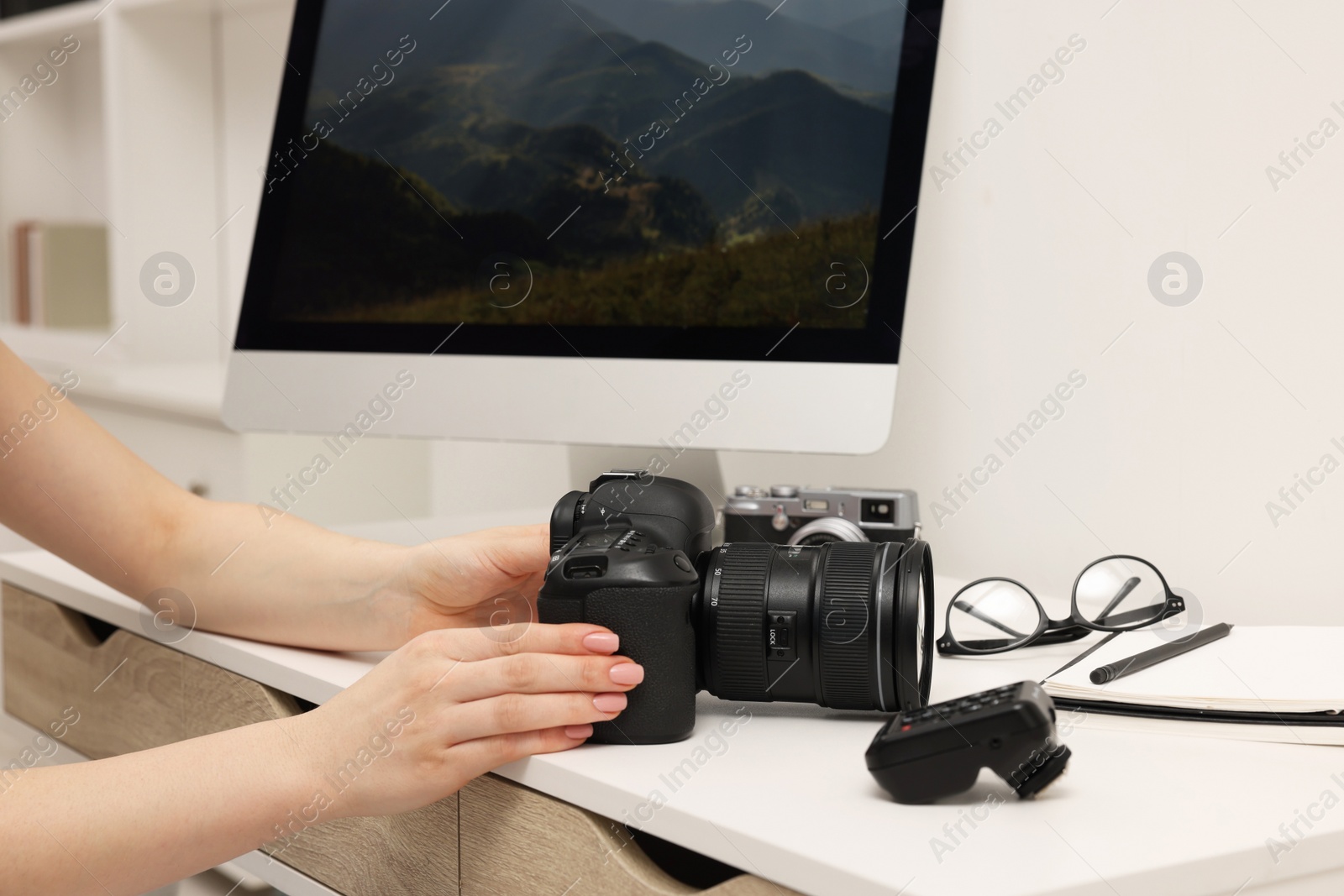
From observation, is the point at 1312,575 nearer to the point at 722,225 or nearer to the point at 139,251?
the point at 722,225

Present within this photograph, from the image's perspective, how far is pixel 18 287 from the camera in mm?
2363

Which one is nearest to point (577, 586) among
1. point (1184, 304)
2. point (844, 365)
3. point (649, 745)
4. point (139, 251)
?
point (649, 745)

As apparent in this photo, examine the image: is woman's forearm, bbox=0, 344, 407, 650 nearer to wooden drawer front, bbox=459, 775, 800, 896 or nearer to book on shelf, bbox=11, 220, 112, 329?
wooden drawer front, bbox=459, 775, 800, 896

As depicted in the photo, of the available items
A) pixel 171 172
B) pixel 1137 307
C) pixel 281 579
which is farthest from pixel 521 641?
pixel 171 172

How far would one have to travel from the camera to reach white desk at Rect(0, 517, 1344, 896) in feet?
1.31

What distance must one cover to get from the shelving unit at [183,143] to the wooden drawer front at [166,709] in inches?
42.5

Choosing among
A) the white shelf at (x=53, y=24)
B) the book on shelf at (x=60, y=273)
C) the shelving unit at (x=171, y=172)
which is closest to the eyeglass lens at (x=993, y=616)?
the shelving unit at (x=171, y=172)

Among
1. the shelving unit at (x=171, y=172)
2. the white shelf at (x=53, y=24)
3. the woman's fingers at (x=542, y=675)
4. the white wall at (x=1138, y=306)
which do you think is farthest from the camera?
the white shelf at (x=53, y=24)

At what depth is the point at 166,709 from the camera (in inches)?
30.7

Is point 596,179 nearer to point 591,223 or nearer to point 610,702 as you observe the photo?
point 591,223

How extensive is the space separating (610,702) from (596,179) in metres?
0.49

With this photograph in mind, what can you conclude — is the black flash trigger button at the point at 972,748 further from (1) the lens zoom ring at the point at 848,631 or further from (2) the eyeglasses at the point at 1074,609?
(2) the eyeglasses at the point at 1074,609

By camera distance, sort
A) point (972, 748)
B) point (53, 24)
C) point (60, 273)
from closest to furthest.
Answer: point (972, 748)
point (53, 24)
point (60, 273)

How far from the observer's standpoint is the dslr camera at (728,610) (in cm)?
53
